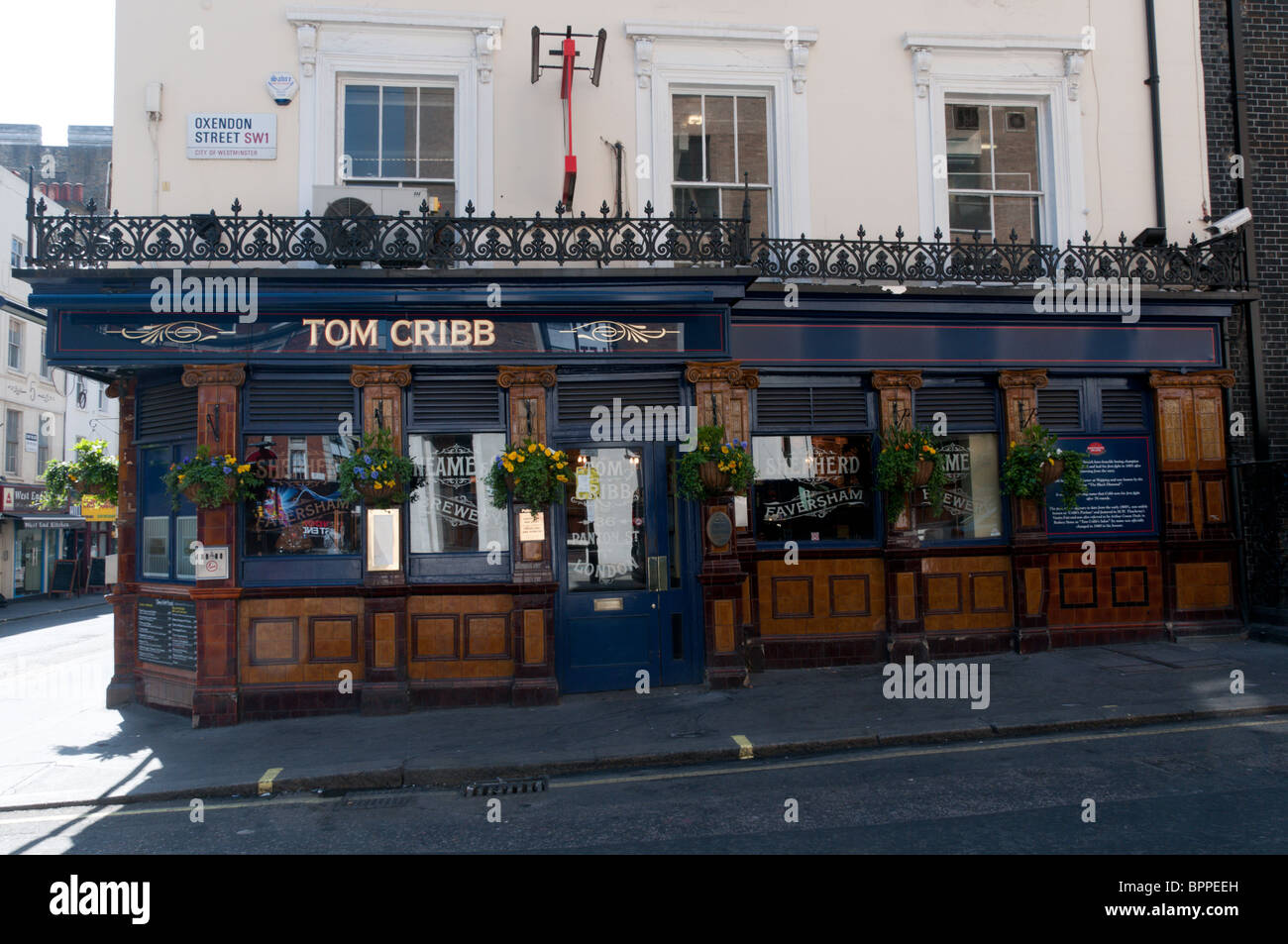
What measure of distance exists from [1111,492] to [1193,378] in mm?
1913

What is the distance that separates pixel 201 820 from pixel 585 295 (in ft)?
20.6

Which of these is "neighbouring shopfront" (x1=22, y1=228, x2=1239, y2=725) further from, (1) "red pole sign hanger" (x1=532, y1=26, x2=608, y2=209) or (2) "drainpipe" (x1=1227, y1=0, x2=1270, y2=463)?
(1) "red pole sign hanger" (x1=532, y1=26, x2=608, y2=209)

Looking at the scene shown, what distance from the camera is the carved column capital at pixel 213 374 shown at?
969 cm

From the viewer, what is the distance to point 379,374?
9844mm

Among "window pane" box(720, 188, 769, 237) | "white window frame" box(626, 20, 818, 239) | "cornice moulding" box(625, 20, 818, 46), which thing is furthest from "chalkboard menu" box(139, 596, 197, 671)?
"cornice moulding" box(625, 20, 818, 46)

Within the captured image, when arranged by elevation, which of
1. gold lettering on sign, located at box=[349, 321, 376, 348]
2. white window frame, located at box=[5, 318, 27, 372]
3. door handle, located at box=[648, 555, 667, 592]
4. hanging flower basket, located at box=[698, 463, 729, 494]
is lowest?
door handle, located at box=[648, 555, 667, 592]

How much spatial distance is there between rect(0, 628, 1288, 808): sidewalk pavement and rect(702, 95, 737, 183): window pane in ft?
21.6

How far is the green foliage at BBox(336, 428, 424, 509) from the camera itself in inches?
369

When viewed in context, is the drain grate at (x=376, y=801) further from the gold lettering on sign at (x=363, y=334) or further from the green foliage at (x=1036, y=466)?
the green foliage at (x=1036, y=466)

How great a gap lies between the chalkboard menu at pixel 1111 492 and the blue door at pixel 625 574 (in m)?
5.24

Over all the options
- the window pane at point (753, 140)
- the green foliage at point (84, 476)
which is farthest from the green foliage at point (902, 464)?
the green foliage at point (84, 476)

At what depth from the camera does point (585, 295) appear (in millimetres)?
9789
